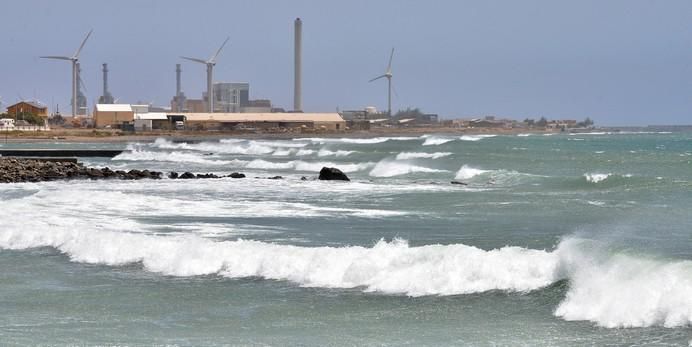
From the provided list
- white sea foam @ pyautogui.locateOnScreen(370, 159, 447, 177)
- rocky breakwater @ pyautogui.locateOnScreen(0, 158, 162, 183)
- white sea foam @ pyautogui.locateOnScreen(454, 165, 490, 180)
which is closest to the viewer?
rocky breakwater @ pyautogui.locateOnScreen(0, 158, 162, 183)

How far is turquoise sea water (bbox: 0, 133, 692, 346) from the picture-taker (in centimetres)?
1265

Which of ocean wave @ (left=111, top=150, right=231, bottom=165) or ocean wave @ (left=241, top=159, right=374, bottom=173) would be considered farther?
ocean wave @ (left=111, top=150, right=231, bottom=165)

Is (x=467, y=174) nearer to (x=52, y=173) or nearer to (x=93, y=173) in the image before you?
(x=93, y=173)

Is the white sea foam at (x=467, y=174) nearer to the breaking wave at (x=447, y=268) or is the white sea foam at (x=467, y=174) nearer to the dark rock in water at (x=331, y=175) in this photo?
the dark rock in water at (x=331, y=175)

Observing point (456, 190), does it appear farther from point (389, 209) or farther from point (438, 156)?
point (438, 156)

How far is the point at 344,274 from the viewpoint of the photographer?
52.9ft

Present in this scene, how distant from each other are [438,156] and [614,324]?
63491 mm

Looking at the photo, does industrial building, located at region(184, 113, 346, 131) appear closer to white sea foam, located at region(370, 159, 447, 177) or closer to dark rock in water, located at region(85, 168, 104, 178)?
white sea foam, located at region(370, 159, 447, 177)

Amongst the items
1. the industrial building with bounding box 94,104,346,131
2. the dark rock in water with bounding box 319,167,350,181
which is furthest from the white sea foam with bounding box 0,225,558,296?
the industrial building with bounding box 94,104,346,131

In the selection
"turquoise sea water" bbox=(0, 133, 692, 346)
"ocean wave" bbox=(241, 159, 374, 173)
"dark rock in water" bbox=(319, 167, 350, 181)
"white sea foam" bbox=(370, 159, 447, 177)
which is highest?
"turquoise sea water" bbox=(0, 133, 692, 346)

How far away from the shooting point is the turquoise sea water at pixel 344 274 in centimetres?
1265

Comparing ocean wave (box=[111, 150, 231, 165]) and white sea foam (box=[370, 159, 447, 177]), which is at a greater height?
white sea foam (box=[370, 159, 447, 177])

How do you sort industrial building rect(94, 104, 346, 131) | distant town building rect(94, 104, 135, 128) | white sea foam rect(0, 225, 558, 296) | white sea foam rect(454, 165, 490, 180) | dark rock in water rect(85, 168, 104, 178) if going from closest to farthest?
white sea foam rect(0, 225, 558, 296) → dark rock in water rect(85, 168, 104, 178) → white sea foam rect(454, 165, 490, 180) → industrial building rect(94, 104, 346, 131) → distant town building rect(94, 104, 135, 128)

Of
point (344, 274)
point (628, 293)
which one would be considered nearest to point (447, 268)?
point (344, 274)
